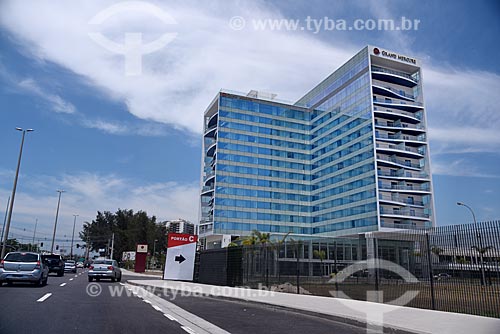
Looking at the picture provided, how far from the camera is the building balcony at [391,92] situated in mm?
75062

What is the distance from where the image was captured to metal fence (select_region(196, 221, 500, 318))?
1172cm

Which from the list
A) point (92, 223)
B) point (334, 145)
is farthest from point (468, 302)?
point (92, 223)

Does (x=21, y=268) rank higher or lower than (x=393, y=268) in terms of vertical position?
lower

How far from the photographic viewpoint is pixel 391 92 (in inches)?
2963

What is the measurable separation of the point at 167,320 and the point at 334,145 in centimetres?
7810

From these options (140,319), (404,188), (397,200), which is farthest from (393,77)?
(140,319)

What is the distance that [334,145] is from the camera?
85.7 meters

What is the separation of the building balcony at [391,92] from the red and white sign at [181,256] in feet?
181

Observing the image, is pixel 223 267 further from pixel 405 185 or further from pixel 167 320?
pixel 405 185

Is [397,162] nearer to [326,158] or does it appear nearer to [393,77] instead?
[393,77]

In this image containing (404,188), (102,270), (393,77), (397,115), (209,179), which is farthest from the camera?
(209,179)

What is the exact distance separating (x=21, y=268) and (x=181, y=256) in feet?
42.5

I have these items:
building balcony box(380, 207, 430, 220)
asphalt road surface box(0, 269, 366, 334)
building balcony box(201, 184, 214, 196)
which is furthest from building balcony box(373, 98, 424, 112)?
asphalt road surface box(0, 269, 366, 334)

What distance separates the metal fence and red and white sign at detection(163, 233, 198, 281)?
3239mm
